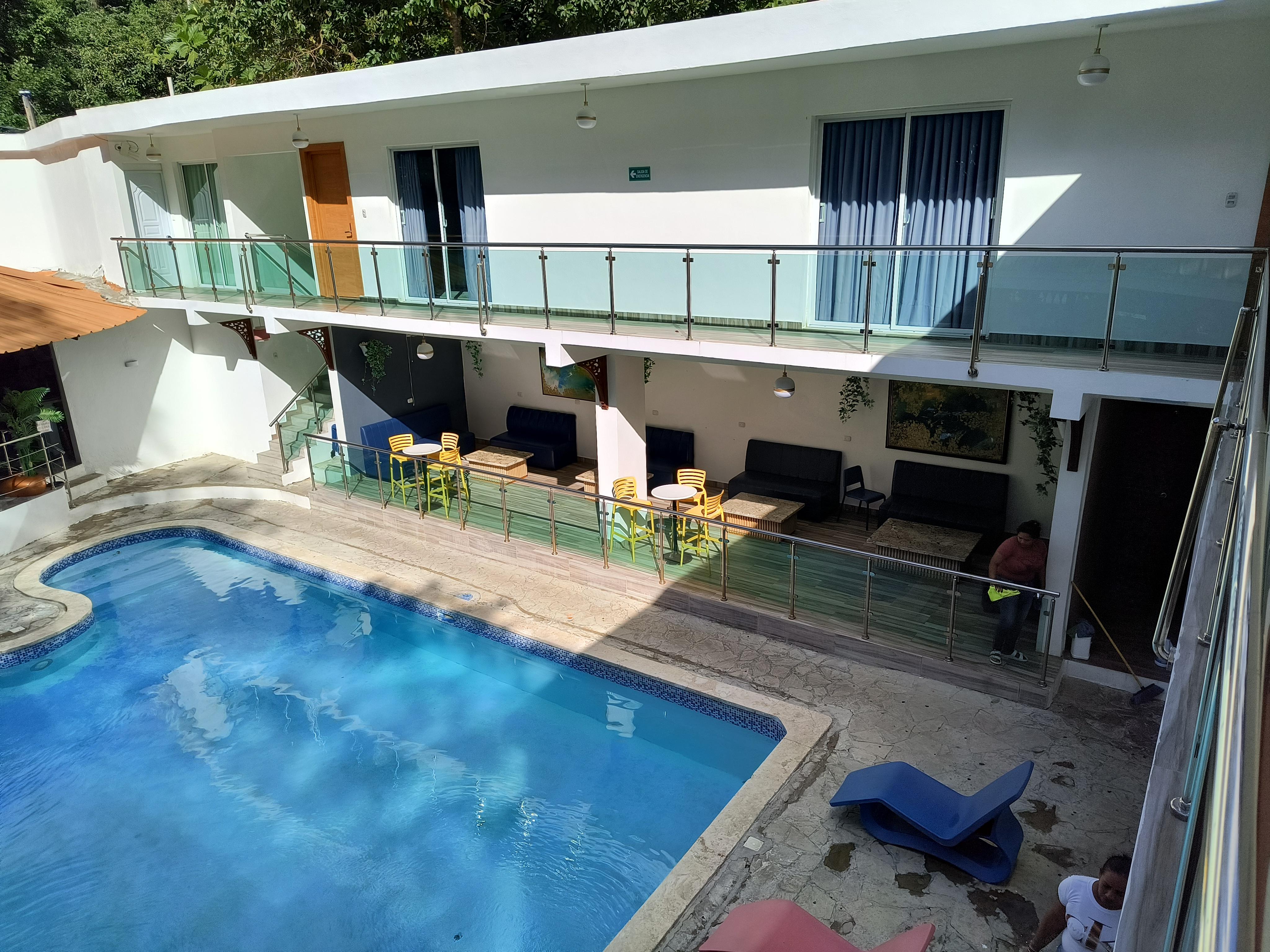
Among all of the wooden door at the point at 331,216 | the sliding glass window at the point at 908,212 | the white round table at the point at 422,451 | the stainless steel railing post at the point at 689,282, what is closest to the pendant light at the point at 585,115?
the stainless steel railing post at the point at 689,282

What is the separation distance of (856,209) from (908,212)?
2.03ft

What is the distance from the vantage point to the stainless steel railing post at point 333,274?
14078 mm

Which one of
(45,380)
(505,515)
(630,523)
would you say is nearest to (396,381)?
(505,515)

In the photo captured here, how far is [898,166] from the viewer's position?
32.5ft

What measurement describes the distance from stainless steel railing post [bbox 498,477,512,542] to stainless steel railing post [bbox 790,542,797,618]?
4.61 meters

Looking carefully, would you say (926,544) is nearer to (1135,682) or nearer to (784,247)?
(1135,682)

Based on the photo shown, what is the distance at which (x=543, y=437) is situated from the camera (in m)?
17.0

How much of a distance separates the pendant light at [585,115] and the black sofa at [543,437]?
619 centimetres

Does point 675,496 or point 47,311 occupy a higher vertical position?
point 47,311

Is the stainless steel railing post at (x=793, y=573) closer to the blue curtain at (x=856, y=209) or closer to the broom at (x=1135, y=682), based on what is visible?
the blue curtain at (x=856, y=209)

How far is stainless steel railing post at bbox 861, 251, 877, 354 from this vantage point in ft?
30.8

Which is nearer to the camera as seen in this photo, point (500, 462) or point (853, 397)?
point (853, 397)

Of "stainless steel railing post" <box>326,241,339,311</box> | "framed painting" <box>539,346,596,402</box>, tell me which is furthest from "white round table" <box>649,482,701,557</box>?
"stainless steel railing post" <box>326,241,339,311</box>

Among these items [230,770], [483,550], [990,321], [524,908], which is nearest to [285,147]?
[483,550]
